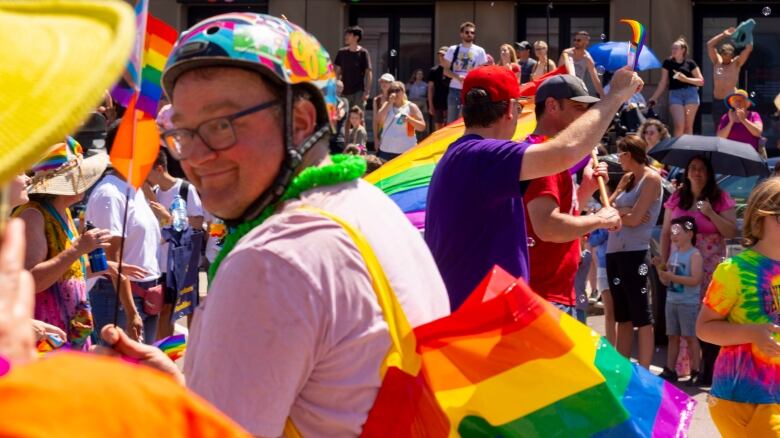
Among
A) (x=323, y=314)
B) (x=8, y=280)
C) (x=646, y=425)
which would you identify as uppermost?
(x=8, y=280)

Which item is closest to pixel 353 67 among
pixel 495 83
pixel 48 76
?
pixel 495 83

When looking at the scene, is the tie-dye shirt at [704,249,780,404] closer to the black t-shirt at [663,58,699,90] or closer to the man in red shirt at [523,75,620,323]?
the man in red shirt at [523,75,620,323]

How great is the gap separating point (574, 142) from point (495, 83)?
2.80ft

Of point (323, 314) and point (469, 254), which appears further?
point (469, 254)

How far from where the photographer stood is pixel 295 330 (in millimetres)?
2189

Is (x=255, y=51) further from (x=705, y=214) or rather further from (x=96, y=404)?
(x=705, y=214)

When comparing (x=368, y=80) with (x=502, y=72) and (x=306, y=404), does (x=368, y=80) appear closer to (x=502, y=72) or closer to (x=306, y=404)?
(x=502, y=72)

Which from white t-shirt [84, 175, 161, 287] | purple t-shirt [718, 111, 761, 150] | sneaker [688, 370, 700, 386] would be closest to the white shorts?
sneaker [688, 370, 700, 386]

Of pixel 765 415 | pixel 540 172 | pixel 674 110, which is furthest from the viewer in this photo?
pixel 674 110

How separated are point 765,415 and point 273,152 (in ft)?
9.41

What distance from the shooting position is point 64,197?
5047mm

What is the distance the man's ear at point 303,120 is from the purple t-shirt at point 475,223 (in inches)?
67.0

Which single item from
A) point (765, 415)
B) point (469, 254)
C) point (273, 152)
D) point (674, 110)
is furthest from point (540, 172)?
point (674, 110)

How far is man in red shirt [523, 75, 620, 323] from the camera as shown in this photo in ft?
15.5
